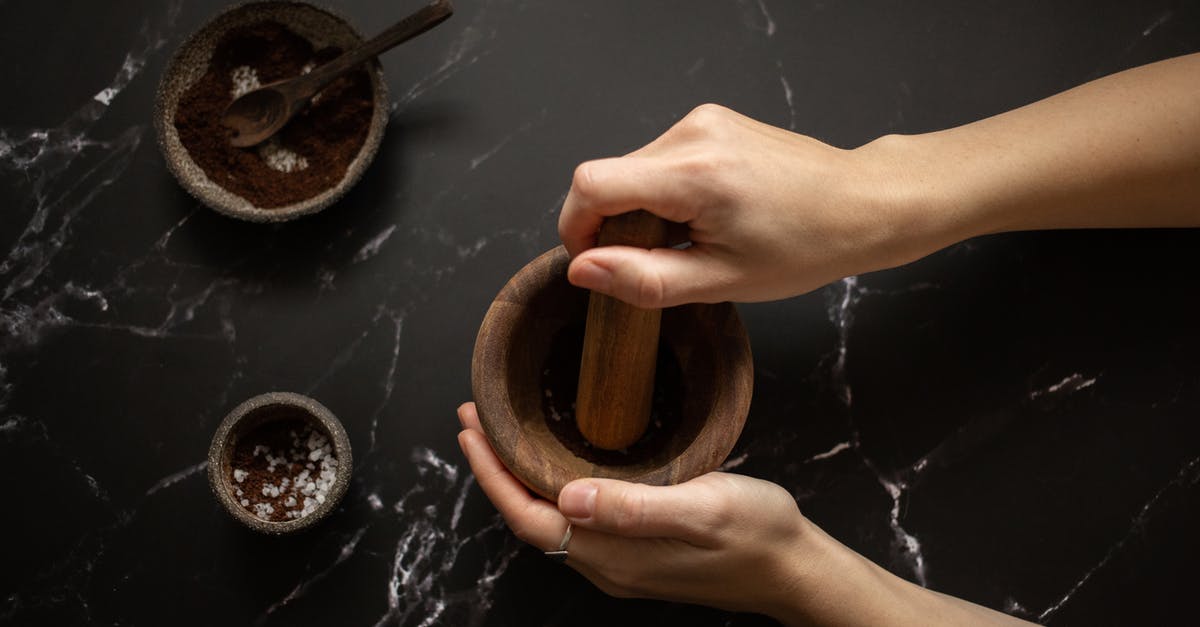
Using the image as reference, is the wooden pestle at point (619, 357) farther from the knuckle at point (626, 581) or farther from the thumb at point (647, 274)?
the knuckle at point (626, 581)

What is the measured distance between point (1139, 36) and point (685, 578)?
3.80ft

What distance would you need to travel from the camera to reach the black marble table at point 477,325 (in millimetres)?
1447

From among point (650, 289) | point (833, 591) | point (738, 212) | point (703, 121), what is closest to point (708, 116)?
point (703, 121)

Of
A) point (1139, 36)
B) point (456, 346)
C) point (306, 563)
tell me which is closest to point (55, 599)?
point (306, 563)

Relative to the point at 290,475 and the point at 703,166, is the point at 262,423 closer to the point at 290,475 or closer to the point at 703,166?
the point at 290,475

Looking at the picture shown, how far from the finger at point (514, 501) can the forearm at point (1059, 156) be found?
614mm

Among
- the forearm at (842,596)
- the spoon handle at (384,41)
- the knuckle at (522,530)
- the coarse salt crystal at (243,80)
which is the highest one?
the spoon handle at (384,41)

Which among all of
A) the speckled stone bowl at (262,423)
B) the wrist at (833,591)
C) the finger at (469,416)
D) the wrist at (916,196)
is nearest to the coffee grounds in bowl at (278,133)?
the speckled stone bowl at (262,423)

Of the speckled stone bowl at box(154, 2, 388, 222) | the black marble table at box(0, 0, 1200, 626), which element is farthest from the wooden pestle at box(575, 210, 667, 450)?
the speckled stone bowl at box(154, 2, 388, 222)

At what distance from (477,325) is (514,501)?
0.35m

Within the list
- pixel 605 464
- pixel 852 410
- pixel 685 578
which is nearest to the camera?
pixel 685 578

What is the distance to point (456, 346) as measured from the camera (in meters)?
1.49

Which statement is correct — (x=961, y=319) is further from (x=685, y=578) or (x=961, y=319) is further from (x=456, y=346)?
(x=456, y=346)

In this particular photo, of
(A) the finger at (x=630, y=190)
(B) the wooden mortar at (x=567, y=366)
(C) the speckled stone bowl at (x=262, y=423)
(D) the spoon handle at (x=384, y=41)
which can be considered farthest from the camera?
(D) the spoon handle at (x=384, y=41)
